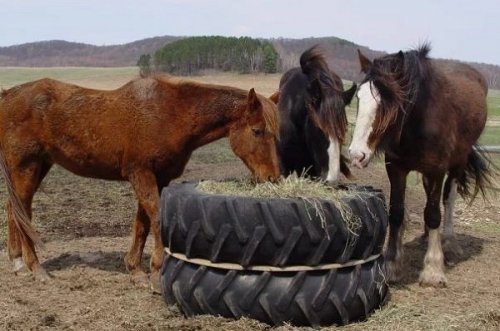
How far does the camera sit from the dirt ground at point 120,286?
13.1 ft

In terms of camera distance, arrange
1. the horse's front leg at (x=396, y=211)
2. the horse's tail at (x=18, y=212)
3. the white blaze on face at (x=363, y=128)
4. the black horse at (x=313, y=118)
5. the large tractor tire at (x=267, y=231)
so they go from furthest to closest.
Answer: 1. the horse's front leg at (x=396, y=211)
2. the horse's tail at (x=18, y=212)
3. the black horse at (x=313, y=118)
4. the white blaze on face at (x=363, y=128)
5. the large tractor tire at (x=267, y=231)

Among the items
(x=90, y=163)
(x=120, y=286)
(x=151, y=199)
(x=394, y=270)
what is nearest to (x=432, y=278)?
(x=394, y=270)

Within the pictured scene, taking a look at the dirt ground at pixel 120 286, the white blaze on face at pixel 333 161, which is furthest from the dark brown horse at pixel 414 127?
the dirt ground at pixel 120 286

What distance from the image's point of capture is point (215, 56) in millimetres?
49312

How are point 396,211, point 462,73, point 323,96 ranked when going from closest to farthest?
point 323,96 < point 396,211 < point 462,73

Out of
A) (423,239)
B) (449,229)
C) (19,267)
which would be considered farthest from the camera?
(423,239)

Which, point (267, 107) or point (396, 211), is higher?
point (267, 107)

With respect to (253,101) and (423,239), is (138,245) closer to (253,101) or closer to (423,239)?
(253,101)

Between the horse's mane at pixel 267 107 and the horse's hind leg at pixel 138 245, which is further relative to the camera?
the horse's hind leg at pixel 138 245

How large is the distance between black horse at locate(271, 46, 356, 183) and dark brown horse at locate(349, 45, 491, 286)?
372mm

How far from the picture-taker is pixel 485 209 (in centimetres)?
978

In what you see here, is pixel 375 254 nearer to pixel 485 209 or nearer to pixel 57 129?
pixel 57 129

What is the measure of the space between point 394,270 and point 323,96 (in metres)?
1.79

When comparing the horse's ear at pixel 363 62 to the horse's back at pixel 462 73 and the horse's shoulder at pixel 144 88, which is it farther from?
the horse's shoulder at pixel 144 88
